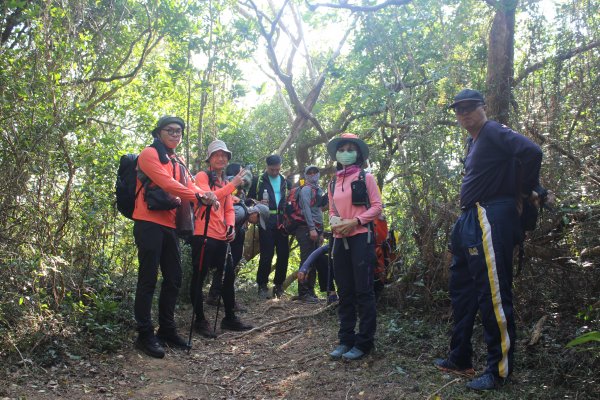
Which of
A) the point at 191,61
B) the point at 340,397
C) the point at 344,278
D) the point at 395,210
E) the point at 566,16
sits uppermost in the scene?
the point at 191,61

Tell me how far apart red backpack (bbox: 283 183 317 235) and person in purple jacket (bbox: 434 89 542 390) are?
4084mm

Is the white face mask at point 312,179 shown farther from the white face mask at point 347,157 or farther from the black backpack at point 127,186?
the black backpack at point 127,186

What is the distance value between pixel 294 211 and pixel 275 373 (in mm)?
3655

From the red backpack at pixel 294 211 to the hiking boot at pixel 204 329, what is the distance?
2620 mm

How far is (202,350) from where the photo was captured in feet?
17.8

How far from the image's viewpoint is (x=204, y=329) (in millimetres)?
5891

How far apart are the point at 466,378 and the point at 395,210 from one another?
2686 mm

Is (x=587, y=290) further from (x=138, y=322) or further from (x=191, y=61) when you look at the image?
(x=191, y=61)

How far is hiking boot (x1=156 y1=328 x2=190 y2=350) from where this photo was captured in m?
5.28

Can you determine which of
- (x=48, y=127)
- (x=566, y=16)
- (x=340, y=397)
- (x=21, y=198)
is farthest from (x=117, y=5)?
(x=340, y=397)

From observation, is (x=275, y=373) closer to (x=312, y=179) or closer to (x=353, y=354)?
(x=353, y=354)

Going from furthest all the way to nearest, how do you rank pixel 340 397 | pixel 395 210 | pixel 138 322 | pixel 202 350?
pixel 395 210, pixel 202 350, pixel 138 322, pixel 340 397

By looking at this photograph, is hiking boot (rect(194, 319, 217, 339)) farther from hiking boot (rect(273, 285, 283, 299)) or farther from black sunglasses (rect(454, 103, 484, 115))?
black sunglasses (rect(454, 103, 484, 115))

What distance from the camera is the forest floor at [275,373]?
3.78 metres
